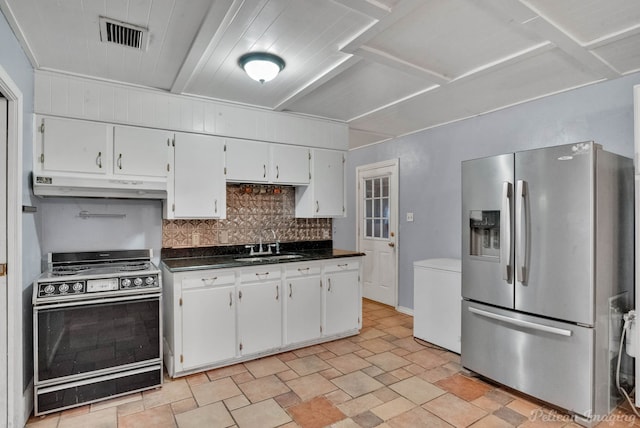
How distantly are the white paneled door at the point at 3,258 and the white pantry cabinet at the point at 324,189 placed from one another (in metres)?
2.46

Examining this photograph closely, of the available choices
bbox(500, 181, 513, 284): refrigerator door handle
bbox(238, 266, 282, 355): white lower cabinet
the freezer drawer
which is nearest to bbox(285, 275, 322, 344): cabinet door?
bbox(238, 266, 282, 355): white lower cabinet

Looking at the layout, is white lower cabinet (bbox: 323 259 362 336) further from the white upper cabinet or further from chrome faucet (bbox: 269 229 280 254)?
the white upper cabinet

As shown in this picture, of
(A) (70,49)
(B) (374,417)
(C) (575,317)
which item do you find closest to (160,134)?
(A) (70,49)

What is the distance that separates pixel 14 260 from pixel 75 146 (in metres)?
1.00

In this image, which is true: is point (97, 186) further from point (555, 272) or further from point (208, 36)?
point (555, 272)

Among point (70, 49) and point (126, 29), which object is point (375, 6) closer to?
point (126, 29)

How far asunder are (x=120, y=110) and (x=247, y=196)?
4.56ft

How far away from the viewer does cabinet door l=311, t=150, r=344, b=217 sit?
3766mm

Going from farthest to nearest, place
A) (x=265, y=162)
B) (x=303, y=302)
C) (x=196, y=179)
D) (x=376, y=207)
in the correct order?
(x=376, y=207)
(x=265, y=162)
(x=303, y=302)
(x=196, y=179)

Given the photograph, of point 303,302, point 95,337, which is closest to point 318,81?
point 303,302

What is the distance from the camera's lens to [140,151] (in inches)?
113

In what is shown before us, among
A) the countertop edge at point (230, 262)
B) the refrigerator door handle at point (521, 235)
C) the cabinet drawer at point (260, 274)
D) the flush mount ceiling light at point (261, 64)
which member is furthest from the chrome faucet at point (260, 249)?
the refrigerator door handle at point (521, 235)

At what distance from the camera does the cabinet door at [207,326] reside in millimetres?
2773

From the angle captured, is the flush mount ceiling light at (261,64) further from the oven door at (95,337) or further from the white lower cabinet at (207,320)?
the oven door at (95,337)
